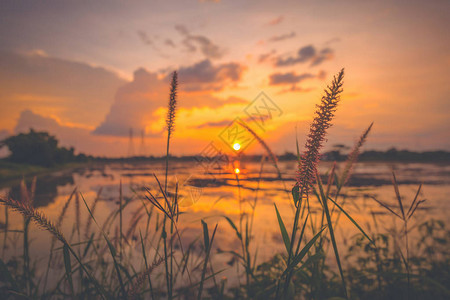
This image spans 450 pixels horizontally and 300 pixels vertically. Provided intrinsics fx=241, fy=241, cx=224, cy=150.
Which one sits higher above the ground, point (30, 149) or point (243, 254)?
point (30, 149)

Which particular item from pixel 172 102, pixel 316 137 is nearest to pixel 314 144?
pixel 316 137

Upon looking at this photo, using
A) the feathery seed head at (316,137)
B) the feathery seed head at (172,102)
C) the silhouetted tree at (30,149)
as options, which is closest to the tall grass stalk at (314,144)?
the feathery seed head at (316,137)

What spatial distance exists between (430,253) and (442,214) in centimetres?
515

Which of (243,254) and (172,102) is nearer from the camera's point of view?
(172,102)

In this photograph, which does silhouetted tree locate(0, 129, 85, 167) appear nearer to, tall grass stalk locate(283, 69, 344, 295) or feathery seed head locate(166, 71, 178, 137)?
feathery seed head locate(166, 71, 178, 137)

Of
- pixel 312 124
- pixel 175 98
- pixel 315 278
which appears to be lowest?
pixel 315 278

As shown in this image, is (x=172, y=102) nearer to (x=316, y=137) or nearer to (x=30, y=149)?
(x=316, y=137)

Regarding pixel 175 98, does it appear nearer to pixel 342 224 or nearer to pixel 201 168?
pixel 201 168

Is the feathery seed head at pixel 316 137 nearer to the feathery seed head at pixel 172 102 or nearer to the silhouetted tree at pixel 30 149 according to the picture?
the feathery seed head at pixel 172 102

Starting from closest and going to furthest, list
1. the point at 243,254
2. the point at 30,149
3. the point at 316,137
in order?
the point at 316,137
the point at 243,254
the point at 30,149

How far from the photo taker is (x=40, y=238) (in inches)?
225

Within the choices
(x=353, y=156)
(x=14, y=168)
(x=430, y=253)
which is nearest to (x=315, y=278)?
(x=353, y=156)

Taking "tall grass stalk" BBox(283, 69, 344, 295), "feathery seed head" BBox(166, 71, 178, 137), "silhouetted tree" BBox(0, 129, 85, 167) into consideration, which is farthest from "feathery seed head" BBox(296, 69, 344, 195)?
"silhouetted tree" BBox(0, 129, 85, 167)

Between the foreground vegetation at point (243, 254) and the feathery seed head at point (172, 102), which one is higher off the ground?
the feathery seed head at point (172, 102)
